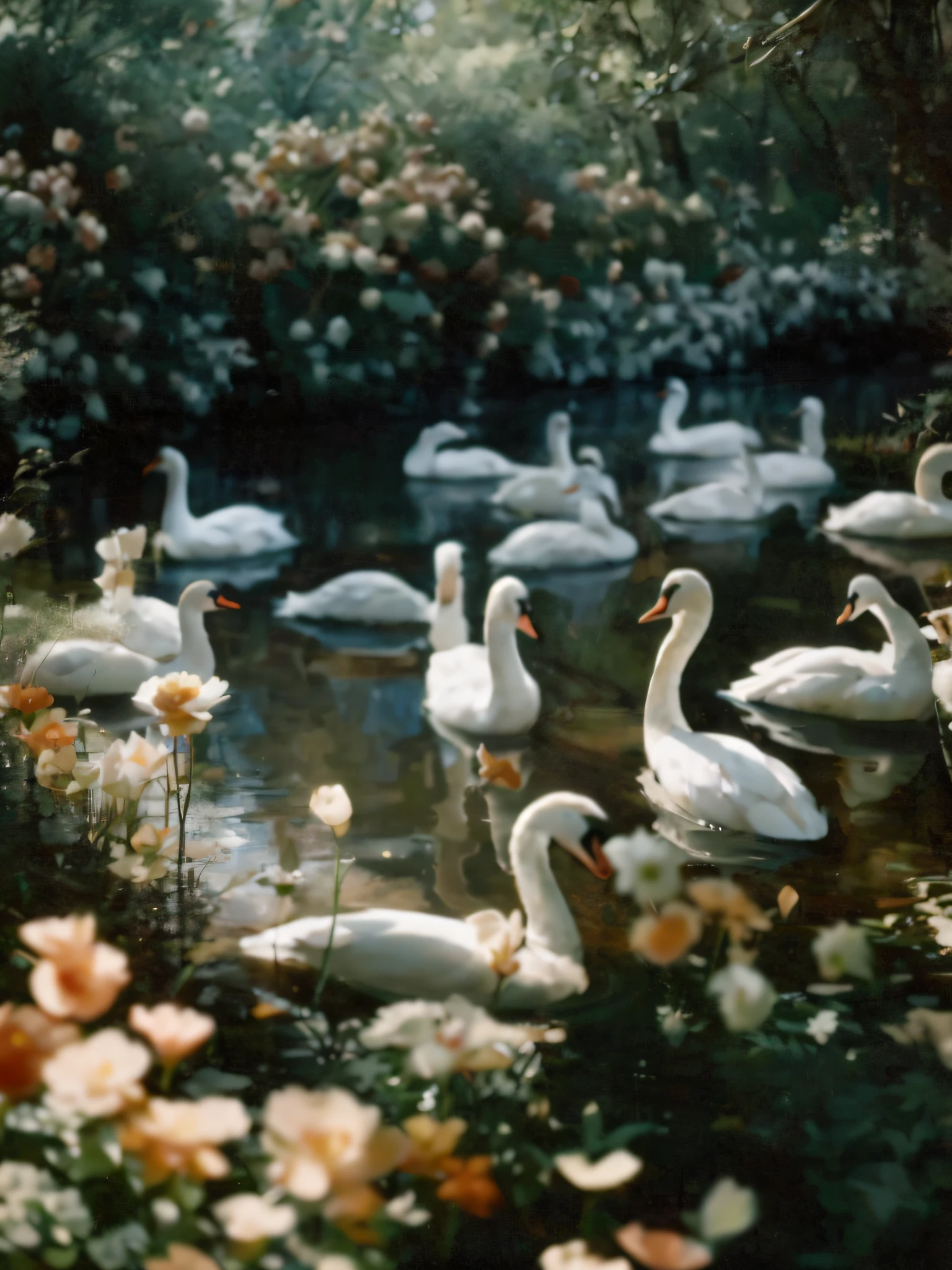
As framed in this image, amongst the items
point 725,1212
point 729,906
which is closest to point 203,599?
point 729,906

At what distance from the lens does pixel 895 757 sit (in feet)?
6.77

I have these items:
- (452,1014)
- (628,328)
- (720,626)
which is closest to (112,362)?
(628,328)

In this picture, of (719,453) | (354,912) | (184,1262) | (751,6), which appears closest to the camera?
(184,1262)

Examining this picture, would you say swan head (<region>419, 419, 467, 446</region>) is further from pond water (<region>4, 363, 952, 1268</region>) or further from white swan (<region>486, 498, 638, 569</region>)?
white swan (<region>486, 498, 638, 569</region>)

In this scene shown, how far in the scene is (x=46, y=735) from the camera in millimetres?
1699

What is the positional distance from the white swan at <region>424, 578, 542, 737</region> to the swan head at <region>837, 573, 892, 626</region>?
0.52 metres

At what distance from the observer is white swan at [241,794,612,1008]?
1394mm

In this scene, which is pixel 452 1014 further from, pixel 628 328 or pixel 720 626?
pixel 628 328

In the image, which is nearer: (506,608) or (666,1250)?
(666,1250)

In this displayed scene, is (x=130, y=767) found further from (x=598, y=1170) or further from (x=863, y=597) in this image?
(x=863, y=597)

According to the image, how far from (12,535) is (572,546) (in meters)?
1.09

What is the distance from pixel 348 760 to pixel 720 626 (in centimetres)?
65

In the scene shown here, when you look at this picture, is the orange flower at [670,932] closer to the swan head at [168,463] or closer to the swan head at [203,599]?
the swan head at [203,599]

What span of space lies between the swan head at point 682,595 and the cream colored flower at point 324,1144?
1.21 m
